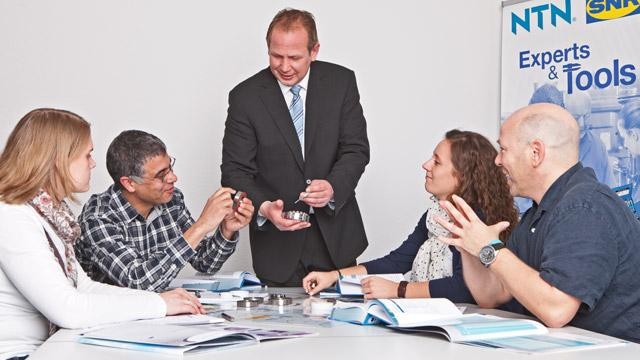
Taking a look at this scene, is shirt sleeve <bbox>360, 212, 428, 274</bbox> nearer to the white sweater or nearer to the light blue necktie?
the light blue necktie

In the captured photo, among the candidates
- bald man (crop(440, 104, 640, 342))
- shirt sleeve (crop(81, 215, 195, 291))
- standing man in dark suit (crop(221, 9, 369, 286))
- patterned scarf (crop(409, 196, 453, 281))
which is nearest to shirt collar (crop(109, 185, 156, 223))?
shirt sleeve (crop(81, 215, 195, 291))

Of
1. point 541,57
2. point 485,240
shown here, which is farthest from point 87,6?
point 485,240

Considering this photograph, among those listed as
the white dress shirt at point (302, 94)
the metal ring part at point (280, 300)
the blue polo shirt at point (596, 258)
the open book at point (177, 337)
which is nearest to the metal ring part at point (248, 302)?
the metal ring part at point (280, 300)

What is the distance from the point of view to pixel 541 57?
5.36 metres

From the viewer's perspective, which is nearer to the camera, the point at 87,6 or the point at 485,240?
the point at 485,240

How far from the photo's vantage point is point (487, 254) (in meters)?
2.28

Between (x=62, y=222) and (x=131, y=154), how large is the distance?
805mm

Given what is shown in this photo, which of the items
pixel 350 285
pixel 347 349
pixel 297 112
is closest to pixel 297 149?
pixel 297 112

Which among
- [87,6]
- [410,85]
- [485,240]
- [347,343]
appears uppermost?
[87,6]

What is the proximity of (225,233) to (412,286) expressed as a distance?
86 cm

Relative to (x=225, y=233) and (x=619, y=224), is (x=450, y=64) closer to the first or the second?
(x=225, y=233)

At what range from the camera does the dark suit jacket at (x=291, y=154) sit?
12.5 ft

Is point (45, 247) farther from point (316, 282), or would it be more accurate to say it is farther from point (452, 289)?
point (452, 289)

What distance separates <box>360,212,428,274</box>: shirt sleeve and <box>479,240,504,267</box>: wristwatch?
1289mm
